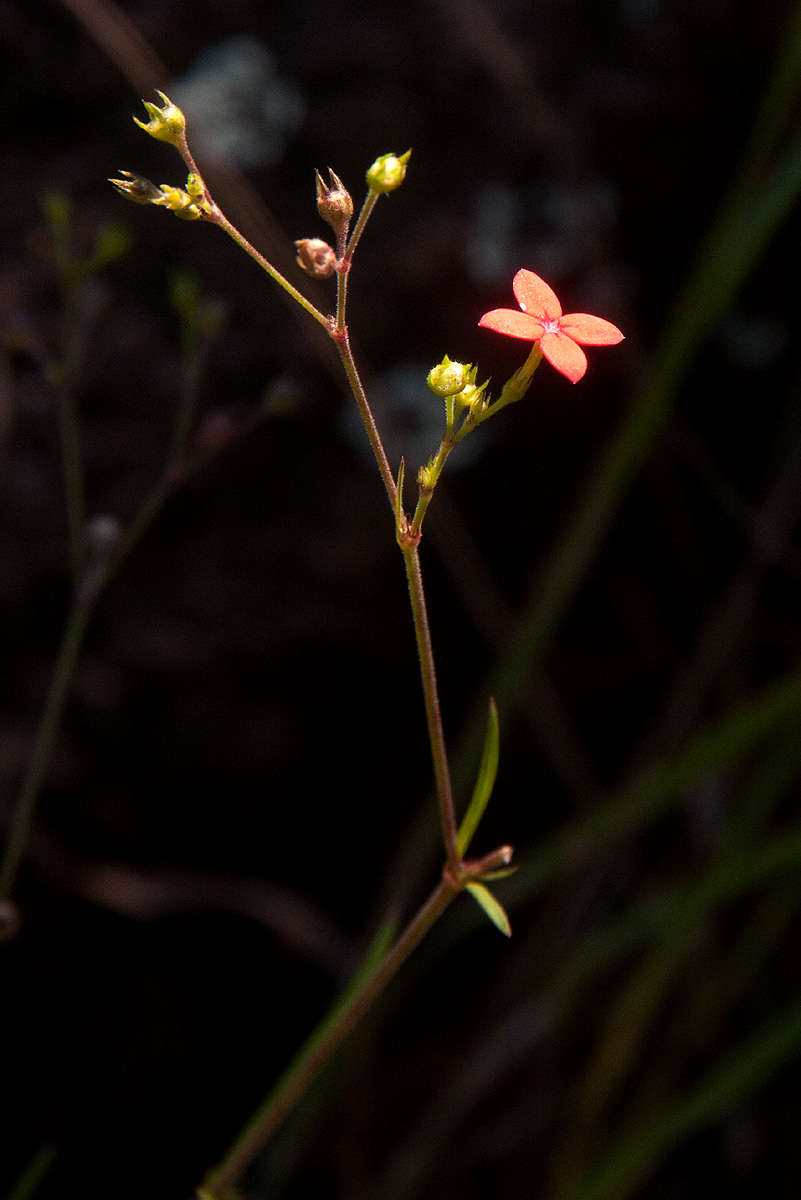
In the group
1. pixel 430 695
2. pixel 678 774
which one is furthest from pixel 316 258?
pixel 678 774

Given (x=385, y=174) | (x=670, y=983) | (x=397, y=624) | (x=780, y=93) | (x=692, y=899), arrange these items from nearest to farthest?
(x=385, y=174) < (x=780, y=93) < (x=692, y=899) < (x=397, y=624) < (x=670, y=983)

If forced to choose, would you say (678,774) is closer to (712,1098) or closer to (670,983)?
(712,1098)

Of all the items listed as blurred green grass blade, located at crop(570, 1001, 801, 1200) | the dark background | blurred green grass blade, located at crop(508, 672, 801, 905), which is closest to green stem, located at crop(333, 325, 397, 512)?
the dark background

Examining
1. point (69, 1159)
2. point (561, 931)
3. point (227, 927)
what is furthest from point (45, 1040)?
point (561, 931)

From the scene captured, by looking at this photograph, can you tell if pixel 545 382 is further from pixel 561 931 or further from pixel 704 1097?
pixel 704 1097

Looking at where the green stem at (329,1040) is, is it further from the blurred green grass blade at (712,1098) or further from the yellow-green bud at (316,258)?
the blurred green grass blade at (712,1098)

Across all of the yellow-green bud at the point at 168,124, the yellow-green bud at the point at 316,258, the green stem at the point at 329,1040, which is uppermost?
the yellow-green bud at the point at 168,124

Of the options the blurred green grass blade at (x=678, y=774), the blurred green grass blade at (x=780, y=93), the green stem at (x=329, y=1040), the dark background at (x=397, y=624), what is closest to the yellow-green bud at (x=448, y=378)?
the green stem at (x=329, y=1040)

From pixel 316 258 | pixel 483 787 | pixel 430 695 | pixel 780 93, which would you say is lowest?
pixel 483 787
